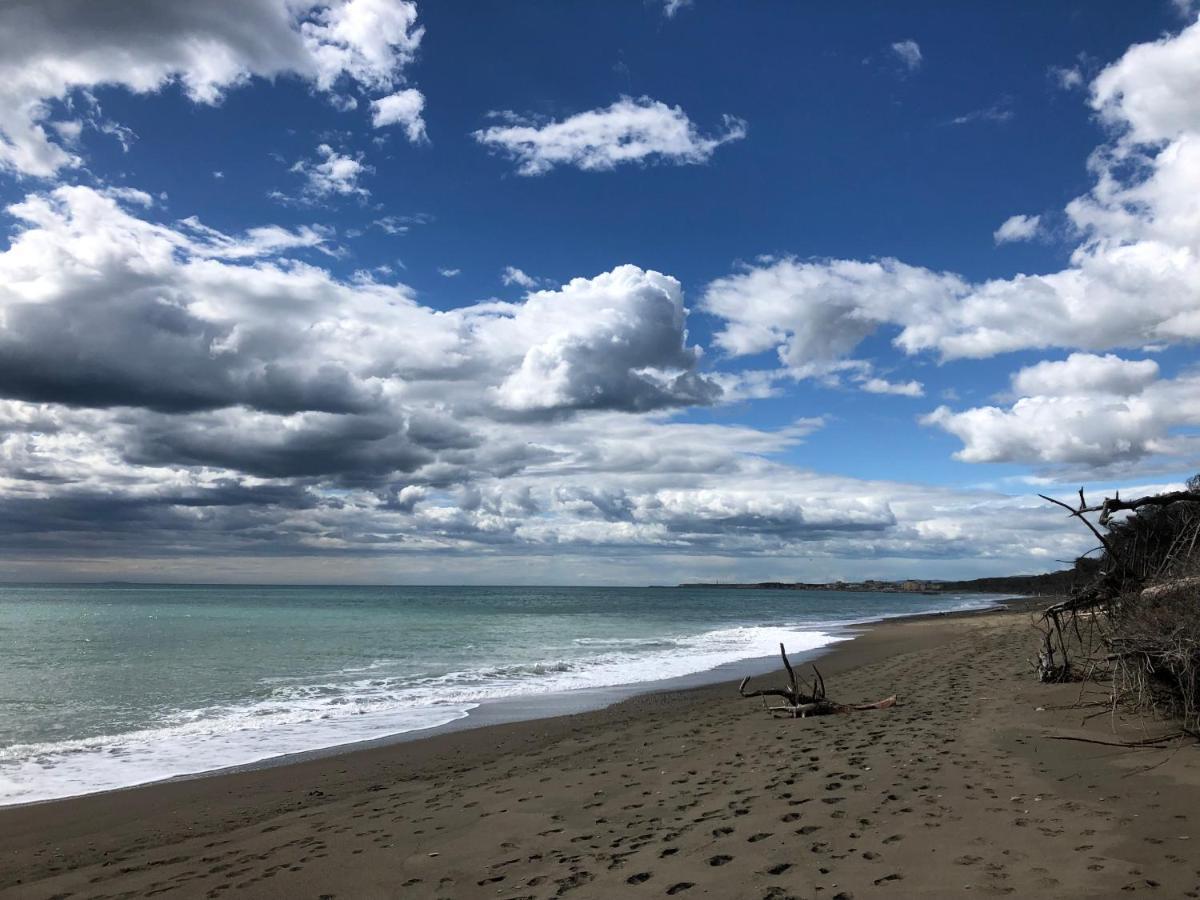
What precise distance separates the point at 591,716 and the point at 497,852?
8491 mm

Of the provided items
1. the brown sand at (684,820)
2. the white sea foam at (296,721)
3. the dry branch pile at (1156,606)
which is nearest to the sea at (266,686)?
the white sea foam at (296,721)

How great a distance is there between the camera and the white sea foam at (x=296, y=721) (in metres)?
11.2

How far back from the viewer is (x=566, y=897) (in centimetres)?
518

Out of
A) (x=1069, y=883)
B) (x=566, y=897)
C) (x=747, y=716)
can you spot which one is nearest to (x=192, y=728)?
(x=747, y=716)

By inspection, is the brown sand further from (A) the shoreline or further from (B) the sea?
(B) the sea

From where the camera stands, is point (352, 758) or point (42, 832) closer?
point (42, 832)

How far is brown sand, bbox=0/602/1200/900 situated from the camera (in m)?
5.21

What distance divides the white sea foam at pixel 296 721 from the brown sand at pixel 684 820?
1.45m

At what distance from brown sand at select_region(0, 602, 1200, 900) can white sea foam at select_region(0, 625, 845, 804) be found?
1.45 m

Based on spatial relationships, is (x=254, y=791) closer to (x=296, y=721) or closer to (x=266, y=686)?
(x=296, y=721)

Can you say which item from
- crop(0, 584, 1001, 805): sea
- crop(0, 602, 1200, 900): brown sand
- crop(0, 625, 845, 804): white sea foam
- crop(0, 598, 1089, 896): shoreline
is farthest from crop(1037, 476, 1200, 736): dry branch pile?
crop(0, 625, 845, 804): white sea foam

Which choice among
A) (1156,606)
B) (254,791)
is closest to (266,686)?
(254,791)

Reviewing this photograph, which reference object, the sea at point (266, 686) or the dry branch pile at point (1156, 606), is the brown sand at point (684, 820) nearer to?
the dry branch pile at point (1156, 606)

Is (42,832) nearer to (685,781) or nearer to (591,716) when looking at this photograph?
(685,781)
